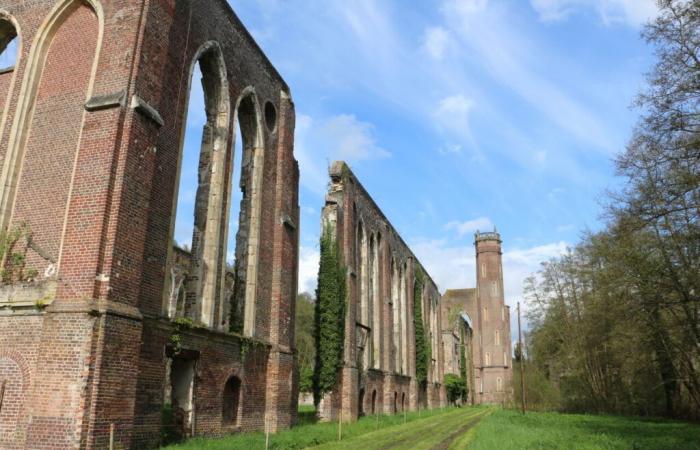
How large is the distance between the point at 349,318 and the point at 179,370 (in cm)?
1147

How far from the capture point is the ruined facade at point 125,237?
9445 millimetres

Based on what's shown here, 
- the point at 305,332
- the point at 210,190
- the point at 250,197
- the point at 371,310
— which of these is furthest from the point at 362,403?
the point at 305,332

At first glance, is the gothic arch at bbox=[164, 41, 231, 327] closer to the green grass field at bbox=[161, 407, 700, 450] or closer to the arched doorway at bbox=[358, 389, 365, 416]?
the green grass field at bbox=[161, 407, 700, 450]

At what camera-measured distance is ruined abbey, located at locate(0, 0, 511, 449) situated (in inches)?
374

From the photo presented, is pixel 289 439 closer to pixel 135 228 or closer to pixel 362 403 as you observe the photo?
pixel 135 228

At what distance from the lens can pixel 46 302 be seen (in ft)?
32.3

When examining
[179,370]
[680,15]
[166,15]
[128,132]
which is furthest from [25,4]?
[680,15]

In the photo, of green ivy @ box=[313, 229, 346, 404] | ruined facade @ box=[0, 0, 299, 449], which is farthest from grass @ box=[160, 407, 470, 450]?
green ivy @ box=[313, 229, 346, 404]

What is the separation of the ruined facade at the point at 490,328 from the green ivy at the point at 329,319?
147ft

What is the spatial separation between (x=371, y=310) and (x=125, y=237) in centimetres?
1968

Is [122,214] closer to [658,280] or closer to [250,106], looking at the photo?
[250,106]

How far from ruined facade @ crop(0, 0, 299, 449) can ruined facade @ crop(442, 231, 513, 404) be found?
52.9 meters

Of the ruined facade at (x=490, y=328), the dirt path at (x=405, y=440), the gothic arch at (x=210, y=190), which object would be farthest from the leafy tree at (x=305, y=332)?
the gothic arch at (x=210, y=190)

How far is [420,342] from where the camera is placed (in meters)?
37.4
